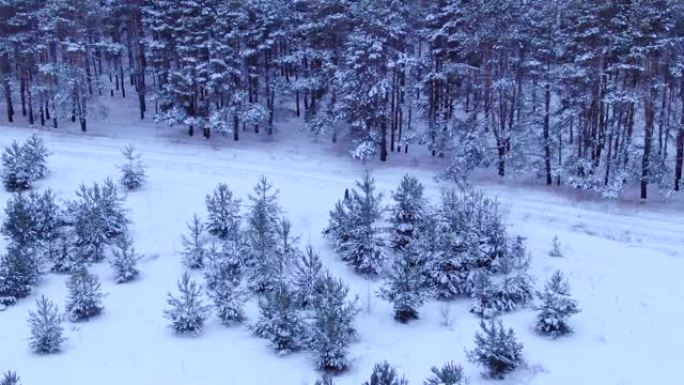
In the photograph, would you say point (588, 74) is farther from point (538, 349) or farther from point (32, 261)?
point (32, 261)

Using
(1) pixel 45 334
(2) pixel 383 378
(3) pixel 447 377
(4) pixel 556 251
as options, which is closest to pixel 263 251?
(1) pixel 45 334

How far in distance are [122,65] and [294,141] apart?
74.8 feet

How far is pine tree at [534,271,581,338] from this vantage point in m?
16.3

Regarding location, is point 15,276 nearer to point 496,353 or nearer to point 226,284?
point 226,284

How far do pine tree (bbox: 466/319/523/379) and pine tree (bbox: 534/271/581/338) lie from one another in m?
1.89

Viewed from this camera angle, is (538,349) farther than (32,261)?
No

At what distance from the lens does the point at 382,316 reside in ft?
58.4

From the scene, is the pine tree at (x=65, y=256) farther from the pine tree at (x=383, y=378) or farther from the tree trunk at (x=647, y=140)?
the tree trunk at (x=647, y=140)

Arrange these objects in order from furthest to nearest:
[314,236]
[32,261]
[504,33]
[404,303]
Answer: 1. [504,33]
2. [314,236]
3. [32,261]
4. [404,303]

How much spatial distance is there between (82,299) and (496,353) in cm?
1128

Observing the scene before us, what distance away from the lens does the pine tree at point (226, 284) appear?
1727cm

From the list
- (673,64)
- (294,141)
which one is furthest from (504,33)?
(294,141)

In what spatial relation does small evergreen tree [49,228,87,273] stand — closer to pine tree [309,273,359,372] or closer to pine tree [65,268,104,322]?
pine tree [65,268,104,322]

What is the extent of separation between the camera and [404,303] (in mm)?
17281
